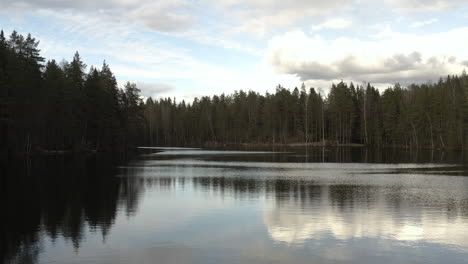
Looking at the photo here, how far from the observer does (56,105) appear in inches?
2938

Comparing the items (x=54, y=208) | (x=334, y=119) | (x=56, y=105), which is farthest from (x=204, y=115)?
(x=54, y=208)

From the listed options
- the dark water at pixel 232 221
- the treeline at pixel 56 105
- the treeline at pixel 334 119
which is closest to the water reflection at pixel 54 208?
the dark water at pixel 232 221

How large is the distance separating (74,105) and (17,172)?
39341mm

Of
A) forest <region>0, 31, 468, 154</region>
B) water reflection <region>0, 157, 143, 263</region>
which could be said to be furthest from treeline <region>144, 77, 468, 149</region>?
→ water reflection <region>0, 157, 143, 263</region>

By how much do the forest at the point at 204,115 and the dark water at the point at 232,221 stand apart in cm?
3280

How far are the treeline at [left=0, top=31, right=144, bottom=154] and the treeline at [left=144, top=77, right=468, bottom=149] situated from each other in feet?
152

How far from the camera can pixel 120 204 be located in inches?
1005

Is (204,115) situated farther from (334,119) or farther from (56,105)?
(56,105)

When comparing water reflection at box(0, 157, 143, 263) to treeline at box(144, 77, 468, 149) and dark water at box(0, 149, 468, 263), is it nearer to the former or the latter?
dark water at box(0, 149, 468, 263)

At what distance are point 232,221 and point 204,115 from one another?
153431mm

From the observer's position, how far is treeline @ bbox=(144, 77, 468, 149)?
112194 mm

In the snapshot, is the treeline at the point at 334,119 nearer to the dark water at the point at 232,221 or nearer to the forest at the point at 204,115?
the forest at the point at 204,115

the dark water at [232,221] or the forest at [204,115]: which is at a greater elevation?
the forest at [204,115]

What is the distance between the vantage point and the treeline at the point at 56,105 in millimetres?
60125
